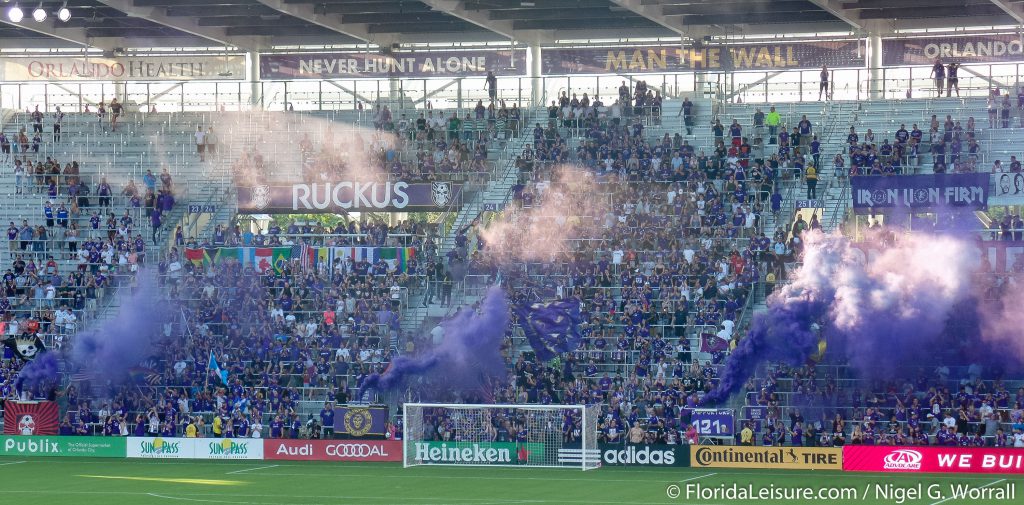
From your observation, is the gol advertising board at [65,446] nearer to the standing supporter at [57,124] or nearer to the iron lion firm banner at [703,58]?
the standing supporter at [57,124]

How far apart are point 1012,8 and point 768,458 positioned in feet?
56.9

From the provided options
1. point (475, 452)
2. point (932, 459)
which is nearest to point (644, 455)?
point (475, 452)

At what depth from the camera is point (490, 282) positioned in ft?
→ 148

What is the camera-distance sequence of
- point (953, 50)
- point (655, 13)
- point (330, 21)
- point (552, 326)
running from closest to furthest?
point (552, 326)
point (655, 13)
point (953, 50)
point (330, 21)

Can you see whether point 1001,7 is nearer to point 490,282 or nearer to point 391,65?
point 490,282

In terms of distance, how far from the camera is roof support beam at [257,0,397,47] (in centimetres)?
4916

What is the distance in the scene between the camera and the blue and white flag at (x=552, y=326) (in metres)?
42.4

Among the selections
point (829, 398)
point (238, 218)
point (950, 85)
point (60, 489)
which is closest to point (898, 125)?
point (950, 85)

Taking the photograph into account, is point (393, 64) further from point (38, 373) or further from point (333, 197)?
point (38, 373)

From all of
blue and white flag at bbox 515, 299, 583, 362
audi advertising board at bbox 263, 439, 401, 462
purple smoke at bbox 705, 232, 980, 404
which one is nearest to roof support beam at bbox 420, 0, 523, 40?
blue and white flag at bbox 515, 299, 583, 362

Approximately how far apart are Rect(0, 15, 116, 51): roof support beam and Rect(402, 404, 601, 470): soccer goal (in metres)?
22.3

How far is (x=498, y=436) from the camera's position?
39375 mm

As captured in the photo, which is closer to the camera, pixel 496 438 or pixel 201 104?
pixel 496 438

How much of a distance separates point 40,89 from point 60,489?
26953 mm
